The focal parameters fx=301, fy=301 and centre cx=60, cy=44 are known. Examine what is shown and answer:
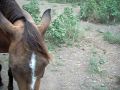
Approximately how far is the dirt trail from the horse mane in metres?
1.85

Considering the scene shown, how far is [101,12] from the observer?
25.8ft

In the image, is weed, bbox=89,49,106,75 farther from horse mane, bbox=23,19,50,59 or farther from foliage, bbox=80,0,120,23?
horse mane, bbox=23,19,50,59

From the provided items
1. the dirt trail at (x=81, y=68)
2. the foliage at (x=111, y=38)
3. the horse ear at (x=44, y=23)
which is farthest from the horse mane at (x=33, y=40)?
the foliage at (x=111, y=38)

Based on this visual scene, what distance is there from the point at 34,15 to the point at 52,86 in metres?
2.18

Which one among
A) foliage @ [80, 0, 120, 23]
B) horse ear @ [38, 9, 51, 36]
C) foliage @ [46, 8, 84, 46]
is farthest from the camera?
foliage @ [80, 0, 120, 23]

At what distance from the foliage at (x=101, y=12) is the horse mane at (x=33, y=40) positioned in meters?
4.70

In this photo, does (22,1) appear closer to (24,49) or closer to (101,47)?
(101,47)

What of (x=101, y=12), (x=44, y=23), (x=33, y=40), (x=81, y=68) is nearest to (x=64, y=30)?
(x=81, y=68)

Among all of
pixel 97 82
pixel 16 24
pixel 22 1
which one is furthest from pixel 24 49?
pixel 22 1

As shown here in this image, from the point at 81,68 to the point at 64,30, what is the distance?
1126mm

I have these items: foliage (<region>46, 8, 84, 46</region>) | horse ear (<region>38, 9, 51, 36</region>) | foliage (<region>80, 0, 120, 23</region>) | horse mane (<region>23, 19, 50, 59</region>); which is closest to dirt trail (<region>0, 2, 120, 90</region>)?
foliage (<region>46, 8, 84, 46</region>)

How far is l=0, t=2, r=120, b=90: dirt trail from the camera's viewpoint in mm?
5145

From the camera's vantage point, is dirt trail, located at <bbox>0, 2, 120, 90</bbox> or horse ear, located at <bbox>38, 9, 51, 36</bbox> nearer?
horse ear, located at <bbox>38, 9, 51, 36</bbox>

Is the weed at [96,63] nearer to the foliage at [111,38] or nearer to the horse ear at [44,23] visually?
the foliage at [111,38]
